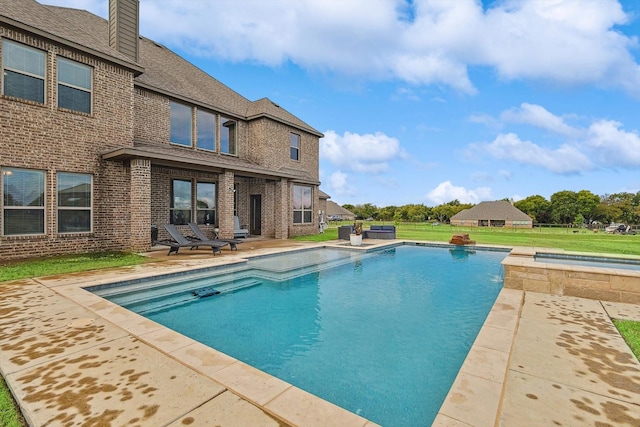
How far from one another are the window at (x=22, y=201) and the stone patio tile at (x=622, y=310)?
1440 cm

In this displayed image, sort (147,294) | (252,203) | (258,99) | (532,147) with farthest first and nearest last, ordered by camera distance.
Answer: (532,147)
(258,99)
(252,203)
(147,294)

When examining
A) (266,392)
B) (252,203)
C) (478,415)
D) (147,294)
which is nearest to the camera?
(478,415)

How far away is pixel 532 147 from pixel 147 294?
3397 inches

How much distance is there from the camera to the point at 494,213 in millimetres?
70875

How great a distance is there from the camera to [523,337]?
3.94m

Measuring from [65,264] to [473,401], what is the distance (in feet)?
33.7

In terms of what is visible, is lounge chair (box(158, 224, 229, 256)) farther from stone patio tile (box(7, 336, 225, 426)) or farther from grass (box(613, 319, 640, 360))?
grass (box(613, 319, 640, 360))

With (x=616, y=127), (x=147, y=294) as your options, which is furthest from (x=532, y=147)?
(x=147, y=294)

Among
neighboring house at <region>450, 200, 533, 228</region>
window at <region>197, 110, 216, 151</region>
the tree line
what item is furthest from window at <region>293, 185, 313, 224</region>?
neighboring house at <region>450, 200, 533, 228</region>

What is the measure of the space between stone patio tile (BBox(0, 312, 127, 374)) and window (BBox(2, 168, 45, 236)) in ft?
24.5

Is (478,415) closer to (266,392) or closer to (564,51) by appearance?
(266,392)

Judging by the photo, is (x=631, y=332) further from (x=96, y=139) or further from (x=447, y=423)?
(x=96, y=139)

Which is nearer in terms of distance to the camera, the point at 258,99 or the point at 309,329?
the point at 309,329

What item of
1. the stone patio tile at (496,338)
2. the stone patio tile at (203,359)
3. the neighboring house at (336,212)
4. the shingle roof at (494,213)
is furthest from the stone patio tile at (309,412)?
the shingle roof at (494,213)
